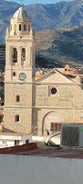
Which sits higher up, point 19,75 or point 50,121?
point 19,75

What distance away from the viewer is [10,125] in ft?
169

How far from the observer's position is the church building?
167ft

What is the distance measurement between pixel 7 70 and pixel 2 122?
3.94 metres

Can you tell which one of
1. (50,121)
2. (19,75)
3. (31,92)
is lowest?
(50,121)

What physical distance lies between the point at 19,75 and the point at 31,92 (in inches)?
53.0

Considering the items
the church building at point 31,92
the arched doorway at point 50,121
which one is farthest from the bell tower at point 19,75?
the arched doorway at point 50,121

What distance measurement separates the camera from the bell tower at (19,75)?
5081 cm

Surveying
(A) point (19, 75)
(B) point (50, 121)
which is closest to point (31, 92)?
(A) point (19, 75)

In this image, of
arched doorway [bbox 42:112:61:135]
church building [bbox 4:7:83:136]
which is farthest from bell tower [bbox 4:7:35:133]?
arched doorway [bbox 42:112:61:135]

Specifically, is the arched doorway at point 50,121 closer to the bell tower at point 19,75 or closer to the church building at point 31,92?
the church building at point 31,92

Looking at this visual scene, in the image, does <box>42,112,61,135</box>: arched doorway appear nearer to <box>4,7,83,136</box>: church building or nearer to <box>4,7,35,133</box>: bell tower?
<box>4,7,83,136</box>: church building

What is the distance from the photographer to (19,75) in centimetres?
5147

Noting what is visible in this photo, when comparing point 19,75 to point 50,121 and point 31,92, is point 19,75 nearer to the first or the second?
point 31,92

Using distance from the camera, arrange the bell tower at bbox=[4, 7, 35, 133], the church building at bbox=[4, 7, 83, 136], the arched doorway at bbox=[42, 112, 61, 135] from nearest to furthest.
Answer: the bell tower at bbox=[4, 7, 35, 133]
the church building at bbox=[4, 7, 83, 136]
the arched doorway at bbox=[42, 112, 61, 135]
